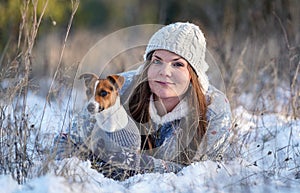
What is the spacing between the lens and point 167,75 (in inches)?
142

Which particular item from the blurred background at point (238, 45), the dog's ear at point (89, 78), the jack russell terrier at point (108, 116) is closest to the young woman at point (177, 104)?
the jack russell terrier at point (108, 116)

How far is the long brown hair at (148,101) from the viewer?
3.69 metres

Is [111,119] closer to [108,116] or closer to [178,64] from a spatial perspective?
[108,116]

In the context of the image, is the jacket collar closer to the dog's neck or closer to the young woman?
the young woman

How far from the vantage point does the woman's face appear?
3.63 metres

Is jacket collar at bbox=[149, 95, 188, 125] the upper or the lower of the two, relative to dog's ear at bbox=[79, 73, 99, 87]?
lower

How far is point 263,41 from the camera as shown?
6.64 metres

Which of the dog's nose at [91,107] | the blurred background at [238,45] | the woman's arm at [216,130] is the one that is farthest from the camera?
the blurred background at [238,45]

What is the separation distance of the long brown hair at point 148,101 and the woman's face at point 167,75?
0.05 m

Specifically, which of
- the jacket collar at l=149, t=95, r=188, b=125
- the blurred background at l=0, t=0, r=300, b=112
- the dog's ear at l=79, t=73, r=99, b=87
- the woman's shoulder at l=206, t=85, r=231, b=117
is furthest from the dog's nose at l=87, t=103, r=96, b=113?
the blurred background at l=0, t=0, r=300, b=112

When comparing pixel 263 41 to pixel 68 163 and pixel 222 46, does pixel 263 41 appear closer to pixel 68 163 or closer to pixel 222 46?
pixel 222 46

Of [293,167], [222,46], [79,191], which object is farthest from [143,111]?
[222,46]

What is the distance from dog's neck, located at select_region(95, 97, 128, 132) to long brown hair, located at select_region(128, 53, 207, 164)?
1.09 feet

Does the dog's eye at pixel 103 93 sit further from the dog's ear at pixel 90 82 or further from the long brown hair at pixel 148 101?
the long brown hair at pixel 148 101
